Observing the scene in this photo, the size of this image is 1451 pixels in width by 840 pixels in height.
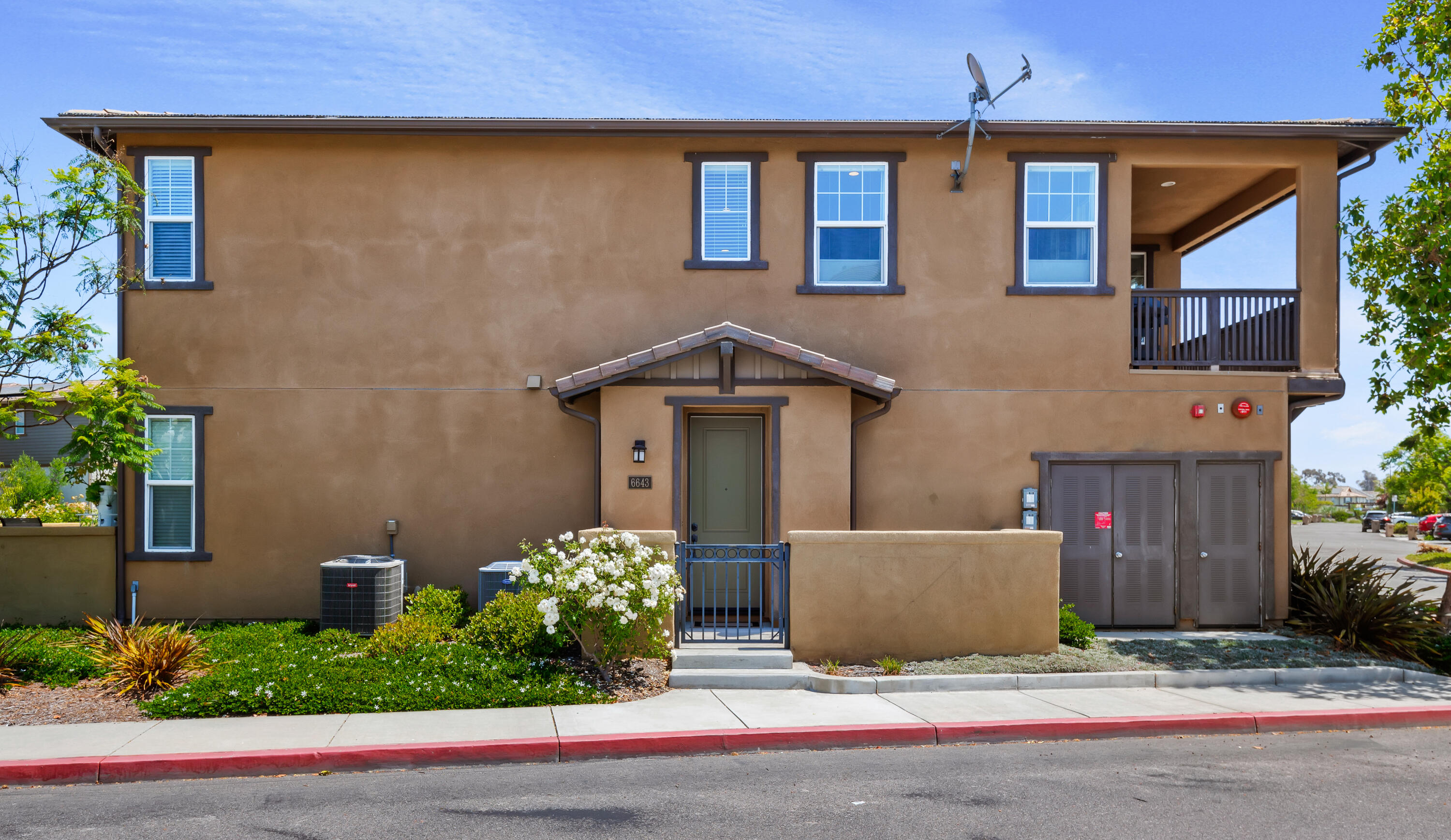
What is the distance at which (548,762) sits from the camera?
23.3ft

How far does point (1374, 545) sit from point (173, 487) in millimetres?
41922

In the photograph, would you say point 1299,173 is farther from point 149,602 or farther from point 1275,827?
point 149,602

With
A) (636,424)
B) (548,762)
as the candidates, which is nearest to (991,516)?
(636,424)

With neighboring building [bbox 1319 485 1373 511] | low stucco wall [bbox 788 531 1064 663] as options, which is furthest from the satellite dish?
neighboring building [bbox 1319 485 1373 511]

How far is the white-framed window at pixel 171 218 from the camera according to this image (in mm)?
11586

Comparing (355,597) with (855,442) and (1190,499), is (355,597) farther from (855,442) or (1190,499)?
(1190,499)

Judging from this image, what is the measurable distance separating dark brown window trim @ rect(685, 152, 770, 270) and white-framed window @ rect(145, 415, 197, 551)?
6534 millimetres

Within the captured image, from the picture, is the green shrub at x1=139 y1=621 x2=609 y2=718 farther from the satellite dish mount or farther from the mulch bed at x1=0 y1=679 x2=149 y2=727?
the satellite dish mount

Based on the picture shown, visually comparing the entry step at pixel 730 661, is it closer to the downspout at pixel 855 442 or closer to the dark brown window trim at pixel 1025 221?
the downspout at pixel 855 442

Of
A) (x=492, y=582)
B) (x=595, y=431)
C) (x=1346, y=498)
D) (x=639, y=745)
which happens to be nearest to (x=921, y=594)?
(x=639, y=745)

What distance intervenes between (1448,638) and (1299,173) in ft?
19.0

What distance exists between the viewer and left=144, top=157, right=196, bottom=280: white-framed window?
1159 cm

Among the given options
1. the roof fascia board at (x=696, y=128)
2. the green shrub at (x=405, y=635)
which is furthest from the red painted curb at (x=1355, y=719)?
the green shrub at (x=405, y=635)

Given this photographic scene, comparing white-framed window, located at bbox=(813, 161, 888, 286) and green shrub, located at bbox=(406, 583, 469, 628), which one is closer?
green shrub, located at bbox=(406, 583, 469, 628)
